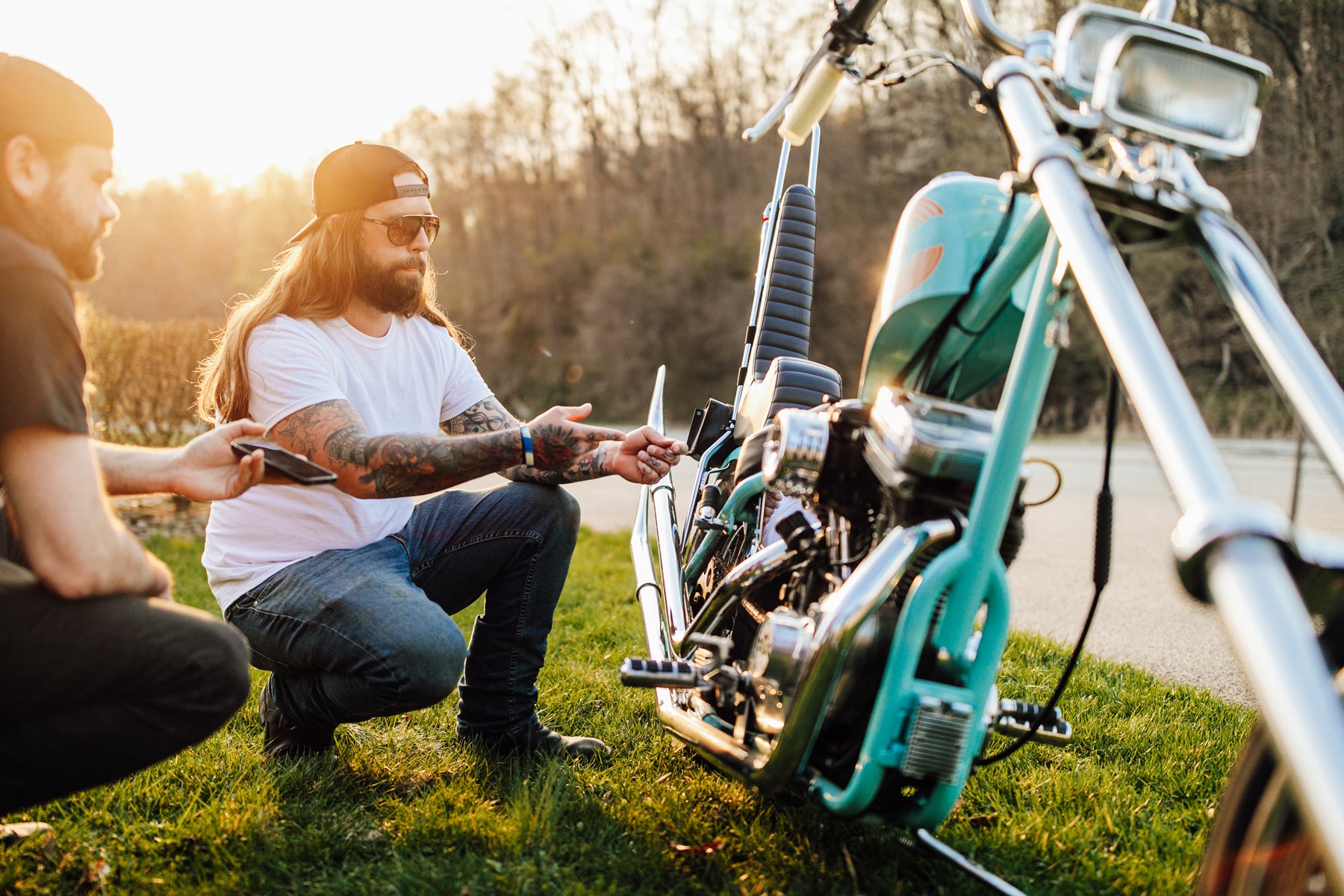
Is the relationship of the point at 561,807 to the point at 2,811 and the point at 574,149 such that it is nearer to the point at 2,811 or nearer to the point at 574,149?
the point at 2,811

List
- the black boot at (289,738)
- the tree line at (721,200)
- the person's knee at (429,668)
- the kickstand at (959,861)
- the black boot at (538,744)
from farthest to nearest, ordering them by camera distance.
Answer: the tree line at (721,200)
the black boot at (538,744)
the black boot at (289,738)
the person's knee at (429,668)
the kickstand at (959,861)

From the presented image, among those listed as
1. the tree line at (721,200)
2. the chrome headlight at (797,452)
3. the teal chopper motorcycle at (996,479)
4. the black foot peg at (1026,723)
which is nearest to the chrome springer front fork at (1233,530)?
the teal chopper motorcycle at (996,479)

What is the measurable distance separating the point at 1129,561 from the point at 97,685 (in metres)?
5.00

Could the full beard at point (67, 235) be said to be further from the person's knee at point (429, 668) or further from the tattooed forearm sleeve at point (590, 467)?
the tattooed forearm sleeve at point (590, 467)

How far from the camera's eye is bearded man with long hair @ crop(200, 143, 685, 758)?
6.91 feet

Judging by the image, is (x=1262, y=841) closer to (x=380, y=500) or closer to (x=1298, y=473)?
(x=1298, y=473)

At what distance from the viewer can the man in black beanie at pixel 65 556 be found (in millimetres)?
1336

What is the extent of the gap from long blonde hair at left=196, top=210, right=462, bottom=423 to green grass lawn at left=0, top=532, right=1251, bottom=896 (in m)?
0.94

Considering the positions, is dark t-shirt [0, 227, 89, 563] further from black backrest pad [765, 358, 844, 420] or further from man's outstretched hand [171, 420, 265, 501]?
black backrest pad [765, 358, 844, 420]

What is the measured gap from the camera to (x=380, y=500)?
7.80ft

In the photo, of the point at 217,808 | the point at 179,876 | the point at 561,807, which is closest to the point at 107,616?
the point at 179,876

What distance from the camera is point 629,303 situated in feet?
66.0

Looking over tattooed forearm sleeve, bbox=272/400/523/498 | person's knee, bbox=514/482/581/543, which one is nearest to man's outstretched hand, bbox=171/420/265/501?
tattooed forearm sleeve, bbox=272/400/523/498

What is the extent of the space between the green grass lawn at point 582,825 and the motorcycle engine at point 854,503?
387 millimetres
